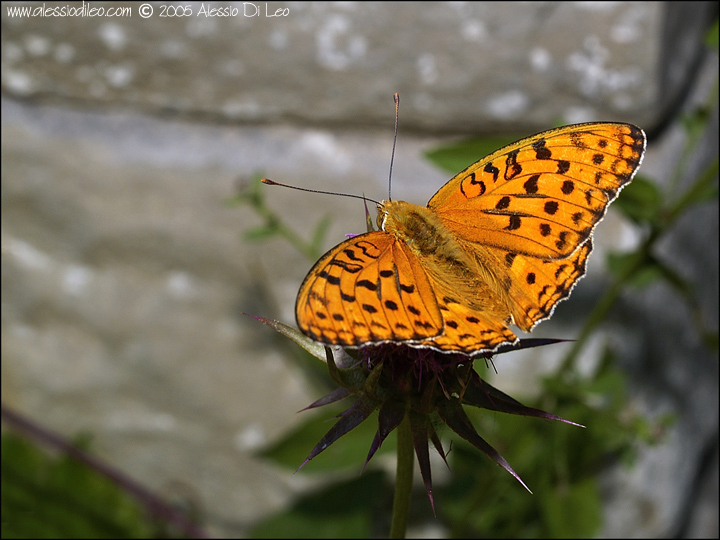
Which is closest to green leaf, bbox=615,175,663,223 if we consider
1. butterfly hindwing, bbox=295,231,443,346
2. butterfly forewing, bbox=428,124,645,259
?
butterfly forewing, bbox=428,124,645,259

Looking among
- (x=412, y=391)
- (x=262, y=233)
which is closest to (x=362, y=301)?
(x=412, y=391)

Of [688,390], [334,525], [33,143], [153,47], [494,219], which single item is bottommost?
[334,525]

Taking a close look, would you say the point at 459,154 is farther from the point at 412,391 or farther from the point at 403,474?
the point at 403,474

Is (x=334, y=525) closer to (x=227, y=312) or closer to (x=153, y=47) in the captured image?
(x=227, y=312)

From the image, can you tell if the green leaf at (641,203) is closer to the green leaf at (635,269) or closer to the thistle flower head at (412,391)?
the green leaf at (635,269)

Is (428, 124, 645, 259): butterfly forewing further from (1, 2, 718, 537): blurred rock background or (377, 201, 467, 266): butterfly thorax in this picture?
(1, 2, 718, 537): blurred rock background

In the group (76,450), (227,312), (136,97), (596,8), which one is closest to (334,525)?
(227,312)

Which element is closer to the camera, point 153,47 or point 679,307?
point 153,47
